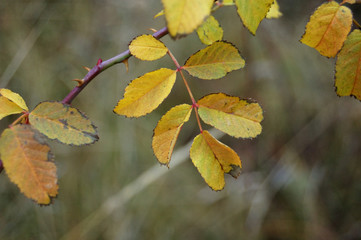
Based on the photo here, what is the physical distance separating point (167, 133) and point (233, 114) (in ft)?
0.36

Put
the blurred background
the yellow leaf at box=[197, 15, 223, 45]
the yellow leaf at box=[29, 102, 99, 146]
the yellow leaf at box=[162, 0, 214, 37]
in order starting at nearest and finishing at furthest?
the yellow leaf at box=[162, 0, 214, 37] → the yellow leaf at box=[29, 102, 99, 146] → the yellow leaf at box=[197, 15, 223, 45] → the blurred background

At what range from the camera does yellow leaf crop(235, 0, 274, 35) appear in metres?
0.43

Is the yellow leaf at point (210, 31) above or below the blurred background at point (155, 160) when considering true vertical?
above

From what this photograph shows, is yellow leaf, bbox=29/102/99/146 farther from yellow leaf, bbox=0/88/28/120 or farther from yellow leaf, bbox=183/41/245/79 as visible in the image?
yellow leaf, bbox=183/41/245/79

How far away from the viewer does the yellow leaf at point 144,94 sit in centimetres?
51

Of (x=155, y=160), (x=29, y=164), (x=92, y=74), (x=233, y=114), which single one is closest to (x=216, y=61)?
(x=233, y=114)

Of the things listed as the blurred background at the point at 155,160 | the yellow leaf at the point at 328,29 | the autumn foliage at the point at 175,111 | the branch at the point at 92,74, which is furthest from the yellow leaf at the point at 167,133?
the blurred background at the point at 155,160

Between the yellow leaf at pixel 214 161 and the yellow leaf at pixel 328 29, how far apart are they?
0.67 ft

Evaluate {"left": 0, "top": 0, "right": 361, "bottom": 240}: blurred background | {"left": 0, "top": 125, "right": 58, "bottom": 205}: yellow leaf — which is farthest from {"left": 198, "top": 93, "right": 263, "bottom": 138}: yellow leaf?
{"left": 0, "top": 0, "right": 361, "bottom": 240}: blurred background

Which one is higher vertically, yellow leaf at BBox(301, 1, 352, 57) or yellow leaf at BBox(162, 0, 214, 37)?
yellow leaf at BBox(162, 0, 214, 37)

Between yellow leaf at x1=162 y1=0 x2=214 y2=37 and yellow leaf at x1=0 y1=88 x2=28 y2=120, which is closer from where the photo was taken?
yellow leaf at x1=162 y1=0 x2=214 y2=37

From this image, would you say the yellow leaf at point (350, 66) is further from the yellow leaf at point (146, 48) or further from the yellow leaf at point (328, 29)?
the yellow leaf at point (146, 48)

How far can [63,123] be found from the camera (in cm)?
49

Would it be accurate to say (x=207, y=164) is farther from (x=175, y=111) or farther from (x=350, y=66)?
(x=350, y=66)
